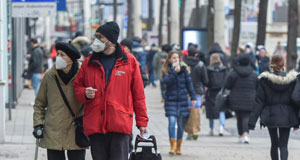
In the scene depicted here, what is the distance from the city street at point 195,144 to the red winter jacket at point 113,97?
5065mm

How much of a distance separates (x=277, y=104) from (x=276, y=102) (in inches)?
1.2

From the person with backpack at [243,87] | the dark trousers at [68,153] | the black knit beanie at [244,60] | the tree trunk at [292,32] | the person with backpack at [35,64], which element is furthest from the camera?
the tree trunk at [292,32]

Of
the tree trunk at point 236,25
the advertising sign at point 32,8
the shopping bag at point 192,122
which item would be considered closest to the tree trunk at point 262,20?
the tree trunk at point 236,25

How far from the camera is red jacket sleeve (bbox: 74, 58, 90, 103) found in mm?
7785

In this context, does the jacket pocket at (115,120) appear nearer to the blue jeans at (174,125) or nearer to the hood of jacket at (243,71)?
the blue jeans at (174,125)

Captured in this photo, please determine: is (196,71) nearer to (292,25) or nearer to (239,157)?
(239,157)

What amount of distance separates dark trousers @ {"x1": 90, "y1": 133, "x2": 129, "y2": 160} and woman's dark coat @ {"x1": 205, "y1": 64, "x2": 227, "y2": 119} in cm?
1019

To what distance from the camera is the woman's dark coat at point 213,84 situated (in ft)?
59.1

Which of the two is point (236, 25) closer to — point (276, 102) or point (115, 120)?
point (276, 102)

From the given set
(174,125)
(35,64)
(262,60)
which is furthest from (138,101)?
(262,60)

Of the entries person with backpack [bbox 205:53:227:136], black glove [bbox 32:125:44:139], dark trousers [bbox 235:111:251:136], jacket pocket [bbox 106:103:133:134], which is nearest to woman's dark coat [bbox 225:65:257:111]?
dark trousers [bbox 235:111:251:136]

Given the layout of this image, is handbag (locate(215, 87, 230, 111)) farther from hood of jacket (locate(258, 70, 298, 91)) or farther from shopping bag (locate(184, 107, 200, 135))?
hood of jacket (locate(258, 70, 298, 91))

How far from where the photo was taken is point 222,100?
1667cm

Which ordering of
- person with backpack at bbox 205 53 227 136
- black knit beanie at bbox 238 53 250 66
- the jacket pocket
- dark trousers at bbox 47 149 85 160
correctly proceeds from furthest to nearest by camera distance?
person with backpack at bbox 205 53 227 136 < black knit beanie at bbox 238 53 250 66 < dark trousers at bbox 47 149 85 160 < the jacket pocket
